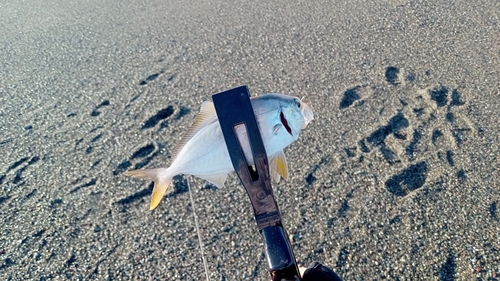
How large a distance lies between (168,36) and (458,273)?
2766mm

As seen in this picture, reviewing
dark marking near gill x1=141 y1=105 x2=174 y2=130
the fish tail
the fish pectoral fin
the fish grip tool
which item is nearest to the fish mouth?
the fish grip tool

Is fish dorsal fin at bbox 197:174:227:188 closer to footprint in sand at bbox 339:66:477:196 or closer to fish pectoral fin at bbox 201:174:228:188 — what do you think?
fish pectoral fin at bbox 201:174:228:188

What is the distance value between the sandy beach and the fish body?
944 millimetres

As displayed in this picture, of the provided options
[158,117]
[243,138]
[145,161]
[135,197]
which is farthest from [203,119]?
[158,117]

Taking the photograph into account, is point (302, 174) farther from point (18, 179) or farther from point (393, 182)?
point (18, 179)

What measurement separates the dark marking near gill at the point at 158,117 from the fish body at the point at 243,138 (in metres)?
1.65

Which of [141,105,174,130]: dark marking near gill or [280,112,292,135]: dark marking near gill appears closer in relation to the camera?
[280,112,292,135]: dark marking near gill

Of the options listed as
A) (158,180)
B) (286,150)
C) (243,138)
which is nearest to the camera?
(243,138)

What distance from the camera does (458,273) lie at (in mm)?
2125

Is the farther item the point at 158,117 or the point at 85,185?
the point at 158,117

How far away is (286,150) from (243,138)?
1.48 metres

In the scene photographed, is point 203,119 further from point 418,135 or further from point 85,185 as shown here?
point 418,135

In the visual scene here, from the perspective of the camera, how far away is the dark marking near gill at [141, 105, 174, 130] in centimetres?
304

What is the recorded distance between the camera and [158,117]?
3104 mm
